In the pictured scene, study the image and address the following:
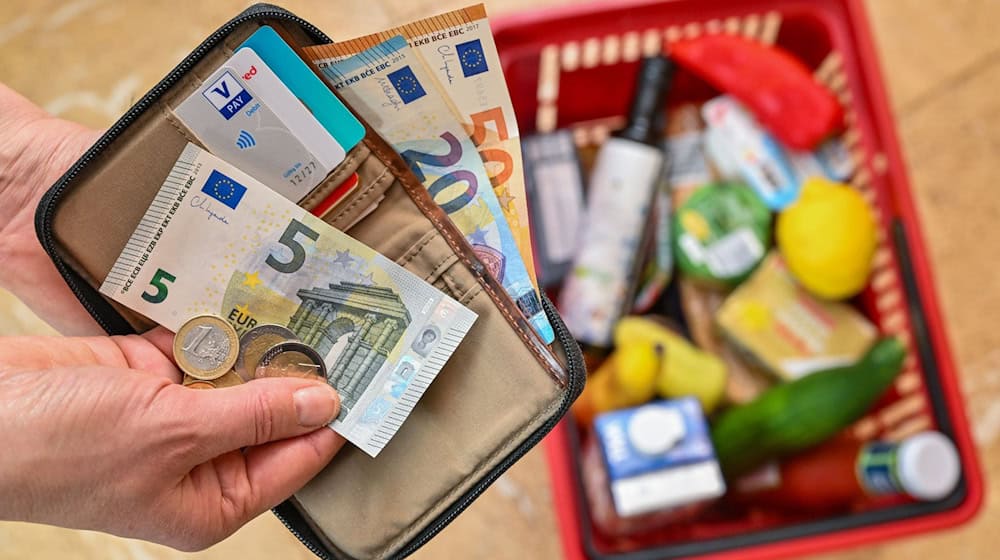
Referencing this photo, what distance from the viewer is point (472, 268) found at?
0.61m

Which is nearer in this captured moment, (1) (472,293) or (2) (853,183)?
(1) (472,293)

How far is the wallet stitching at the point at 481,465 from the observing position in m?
0.59

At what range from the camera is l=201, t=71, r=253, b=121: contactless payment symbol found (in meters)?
0.55

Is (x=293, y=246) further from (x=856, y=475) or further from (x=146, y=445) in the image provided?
(x=856, y=475)

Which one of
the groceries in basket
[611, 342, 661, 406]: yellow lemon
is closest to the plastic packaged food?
the groceries in basket

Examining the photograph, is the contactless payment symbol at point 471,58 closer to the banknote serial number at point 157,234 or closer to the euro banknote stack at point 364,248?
the euro banknote stack at point 364,248

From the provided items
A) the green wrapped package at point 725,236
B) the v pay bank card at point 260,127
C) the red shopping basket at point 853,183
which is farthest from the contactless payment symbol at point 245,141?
the green wrapped package at point 725,236

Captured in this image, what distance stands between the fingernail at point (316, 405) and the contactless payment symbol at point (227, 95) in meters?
0.20

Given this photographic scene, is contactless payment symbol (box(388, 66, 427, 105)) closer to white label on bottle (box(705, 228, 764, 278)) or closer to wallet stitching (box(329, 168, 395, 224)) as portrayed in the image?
wallet stitching (box(329, 168, 395, 224))

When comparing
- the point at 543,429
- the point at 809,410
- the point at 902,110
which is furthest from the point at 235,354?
the point at 902,110

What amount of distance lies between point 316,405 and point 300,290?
9 cm

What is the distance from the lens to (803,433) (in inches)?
35.0

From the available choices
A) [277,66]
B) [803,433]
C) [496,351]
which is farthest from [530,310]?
[803,433]

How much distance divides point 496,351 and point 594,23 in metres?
0.50
